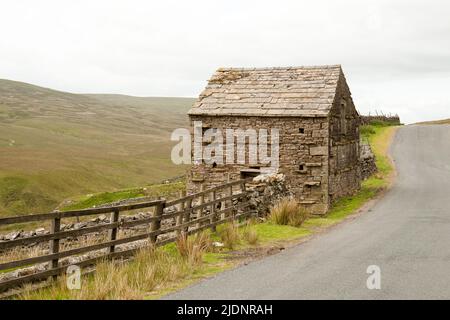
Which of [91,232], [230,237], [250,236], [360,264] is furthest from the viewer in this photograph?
[250,236]

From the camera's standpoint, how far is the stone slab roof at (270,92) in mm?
22547

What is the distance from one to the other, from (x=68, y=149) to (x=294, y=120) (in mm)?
78682

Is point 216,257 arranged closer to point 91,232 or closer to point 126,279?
point 91,232

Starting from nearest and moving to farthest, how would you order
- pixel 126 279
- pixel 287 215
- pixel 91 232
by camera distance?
pixel 126 279, pixel 91 232, pixel 287 215

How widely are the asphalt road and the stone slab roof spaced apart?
17.1 feet

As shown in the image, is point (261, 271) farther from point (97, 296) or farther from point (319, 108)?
point (319, 108)

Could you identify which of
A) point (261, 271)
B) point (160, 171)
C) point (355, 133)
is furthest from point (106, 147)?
point (261, 271)

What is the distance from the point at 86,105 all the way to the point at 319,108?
182 meters

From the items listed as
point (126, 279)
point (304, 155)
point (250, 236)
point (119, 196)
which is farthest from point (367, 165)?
point (126, 279)

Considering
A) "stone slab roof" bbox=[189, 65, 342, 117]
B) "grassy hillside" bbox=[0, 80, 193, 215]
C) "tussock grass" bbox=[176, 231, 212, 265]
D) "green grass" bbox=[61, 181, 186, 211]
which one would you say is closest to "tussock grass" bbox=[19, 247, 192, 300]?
"tussock grass" bbox=[176, 231, 212, 265]

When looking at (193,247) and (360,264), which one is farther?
(193,247)

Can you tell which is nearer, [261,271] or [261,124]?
[261,271]

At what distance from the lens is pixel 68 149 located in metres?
95.0

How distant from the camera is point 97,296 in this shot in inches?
325
